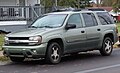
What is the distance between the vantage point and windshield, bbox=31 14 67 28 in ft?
41.9

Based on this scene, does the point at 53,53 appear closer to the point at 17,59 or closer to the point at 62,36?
the point at 62,36

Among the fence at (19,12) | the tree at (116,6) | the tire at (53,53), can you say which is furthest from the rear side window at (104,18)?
the tree at (116,6)

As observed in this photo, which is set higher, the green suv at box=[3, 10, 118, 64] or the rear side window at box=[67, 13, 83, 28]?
the rear side window at box=[67, 13, 83, 28]

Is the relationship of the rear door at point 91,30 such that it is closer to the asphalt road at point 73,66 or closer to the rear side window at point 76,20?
the rear side window at point 76,20

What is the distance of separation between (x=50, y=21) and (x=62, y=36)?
94 cm

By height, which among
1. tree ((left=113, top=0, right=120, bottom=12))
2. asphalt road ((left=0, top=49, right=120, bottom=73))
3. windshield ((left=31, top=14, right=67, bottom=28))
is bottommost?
tree ((left=113, top=0, right=120, bottom=12))

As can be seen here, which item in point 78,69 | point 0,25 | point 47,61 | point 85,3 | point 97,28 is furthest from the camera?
point 85,3

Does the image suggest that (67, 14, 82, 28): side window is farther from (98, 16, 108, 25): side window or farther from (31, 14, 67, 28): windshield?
(98, 16, 108, 25): side window

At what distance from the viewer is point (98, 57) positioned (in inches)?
558

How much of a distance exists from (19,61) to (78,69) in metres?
2.76

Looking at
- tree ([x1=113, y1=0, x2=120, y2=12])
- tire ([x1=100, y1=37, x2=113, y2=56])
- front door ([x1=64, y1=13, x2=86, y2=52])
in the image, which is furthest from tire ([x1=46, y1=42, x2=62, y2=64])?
tree ([x1=113, y1=0, x2=120, y2=12])

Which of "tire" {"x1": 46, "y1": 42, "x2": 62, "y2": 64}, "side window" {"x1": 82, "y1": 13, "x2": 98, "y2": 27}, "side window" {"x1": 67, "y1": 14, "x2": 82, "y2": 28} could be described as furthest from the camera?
"side window" {"x1": 82, "y1": 13, "x2": 98, "y2": 27}

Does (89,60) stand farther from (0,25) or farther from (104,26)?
(0,25)

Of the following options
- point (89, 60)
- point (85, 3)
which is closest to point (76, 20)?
point (89, 60)
